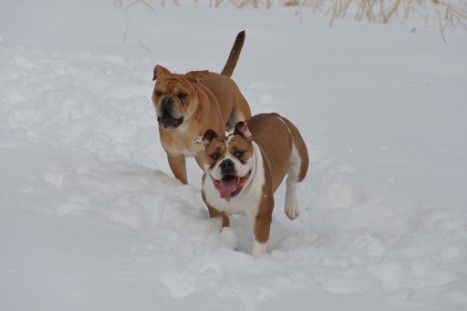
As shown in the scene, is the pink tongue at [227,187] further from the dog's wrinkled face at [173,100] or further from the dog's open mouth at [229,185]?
the dog's wrinkled face at [173,100]

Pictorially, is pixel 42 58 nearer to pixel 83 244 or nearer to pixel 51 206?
pixel 51 206

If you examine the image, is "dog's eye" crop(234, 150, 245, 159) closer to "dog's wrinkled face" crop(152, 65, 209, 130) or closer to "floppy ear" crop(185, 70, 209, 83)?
"dog's wrinkled face" crop(152, 65, 209, 130)

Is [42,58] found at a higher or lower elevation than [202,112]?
lower

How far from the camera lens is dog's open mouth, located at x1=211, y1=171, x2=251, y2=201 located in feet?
15.9

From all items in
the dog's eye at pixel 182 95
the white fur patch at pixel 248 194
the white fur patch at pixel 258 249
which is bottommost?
the white fur patch at pixel 258 249

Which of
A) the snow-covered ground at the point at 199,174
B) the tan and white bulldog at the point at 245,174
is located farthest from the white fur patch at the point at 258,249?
the snow-covered ground at the point at 199,174

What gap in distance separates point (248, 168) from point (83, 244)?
107 cm

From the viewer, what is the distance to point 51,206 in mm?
5281

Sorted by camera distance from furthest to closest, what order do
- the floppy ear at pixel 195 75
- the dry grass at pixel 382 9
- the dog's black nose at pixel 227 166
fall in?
1. the dry grass at pixel 382 9
2. the floppy ear at pixel 195 75
3. the dog's black nose at pixel 227 166

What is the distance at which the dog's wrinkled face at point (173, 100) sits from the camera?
5785 millimetres

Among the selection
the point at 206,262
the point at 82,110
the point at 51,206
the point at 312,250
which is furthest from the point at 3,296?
the point at 82,110

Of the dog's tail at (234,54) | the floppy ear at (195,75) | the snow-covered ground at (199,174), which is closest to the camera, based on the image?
the snow-covered ground at (199,174)

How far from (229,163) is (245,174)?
163 millimetres

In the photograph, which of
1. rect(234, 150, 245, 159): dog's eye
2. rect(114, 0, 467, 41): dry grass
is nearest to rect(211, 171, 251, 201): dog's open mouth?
rect(234, 150, 245, 159): dog's eye
